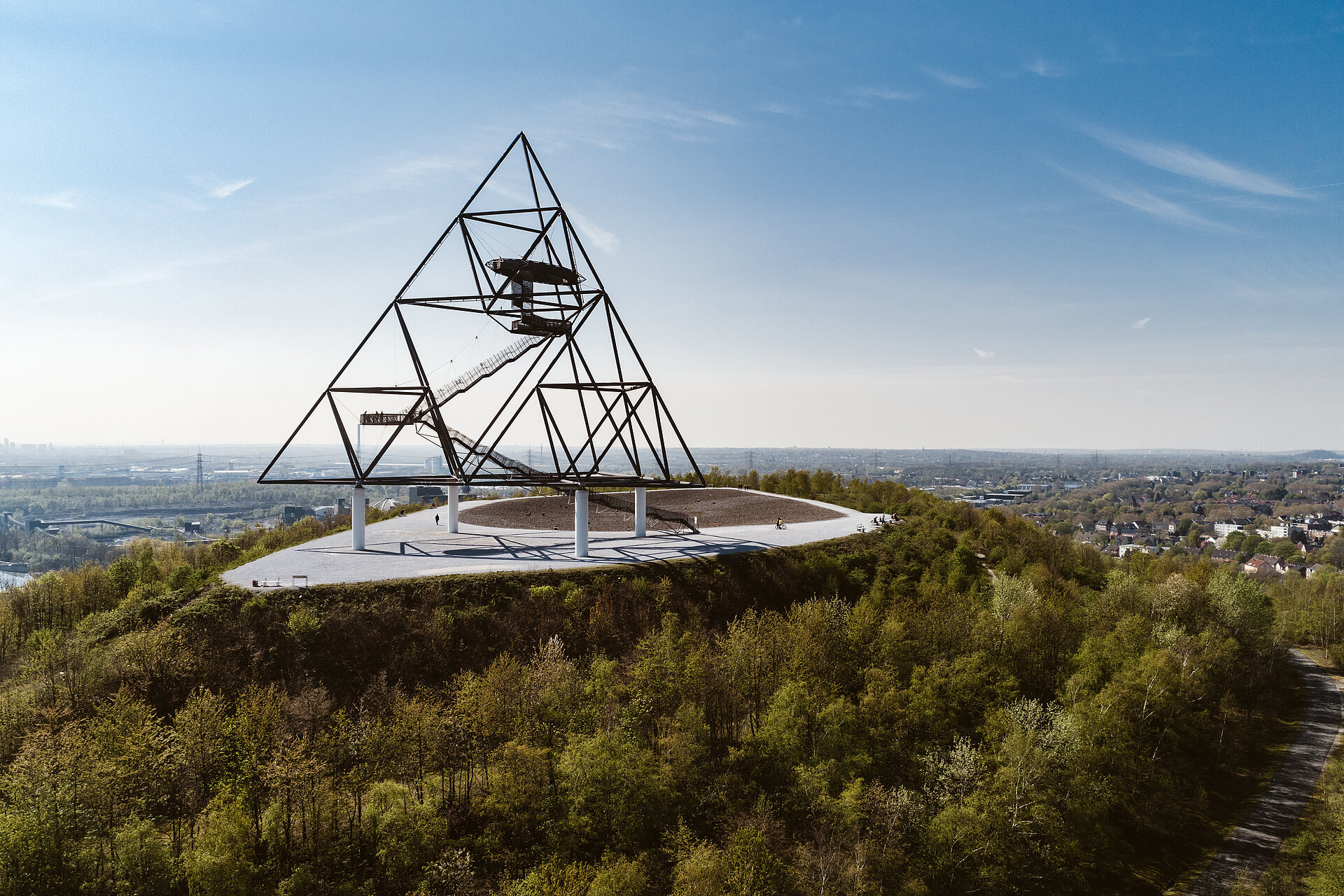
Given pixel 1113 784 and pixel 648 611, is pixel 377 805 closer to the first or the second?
pixel 648 611

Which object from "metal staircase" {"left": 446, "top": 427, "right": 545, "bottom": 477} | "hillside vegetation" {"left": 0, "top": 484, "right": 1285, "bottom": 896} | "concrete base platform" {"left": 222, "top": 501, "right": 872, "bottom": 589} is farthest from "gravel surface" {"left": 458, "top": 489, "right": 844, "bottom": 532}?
"hillside vegetation" {"left": 0, "top": 484, "right": 1285, "bottom": 896}

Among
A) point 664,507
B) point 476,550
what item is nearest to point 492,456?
point 476,550

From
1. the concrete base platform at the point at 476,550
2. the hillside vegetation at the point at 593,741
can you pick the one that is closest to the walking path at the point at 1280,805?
the hillside vegetation at the point at 593,741

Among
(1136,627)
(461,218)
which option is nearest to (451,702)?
(461,218)

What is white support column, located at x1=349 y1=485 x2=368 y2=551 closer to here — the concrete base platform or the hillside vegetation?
the concrete base platform

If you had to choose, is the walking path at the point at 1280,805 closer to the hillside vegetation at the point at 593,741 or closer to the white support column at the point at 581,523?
the hillside vegetation at the point at 593,741
